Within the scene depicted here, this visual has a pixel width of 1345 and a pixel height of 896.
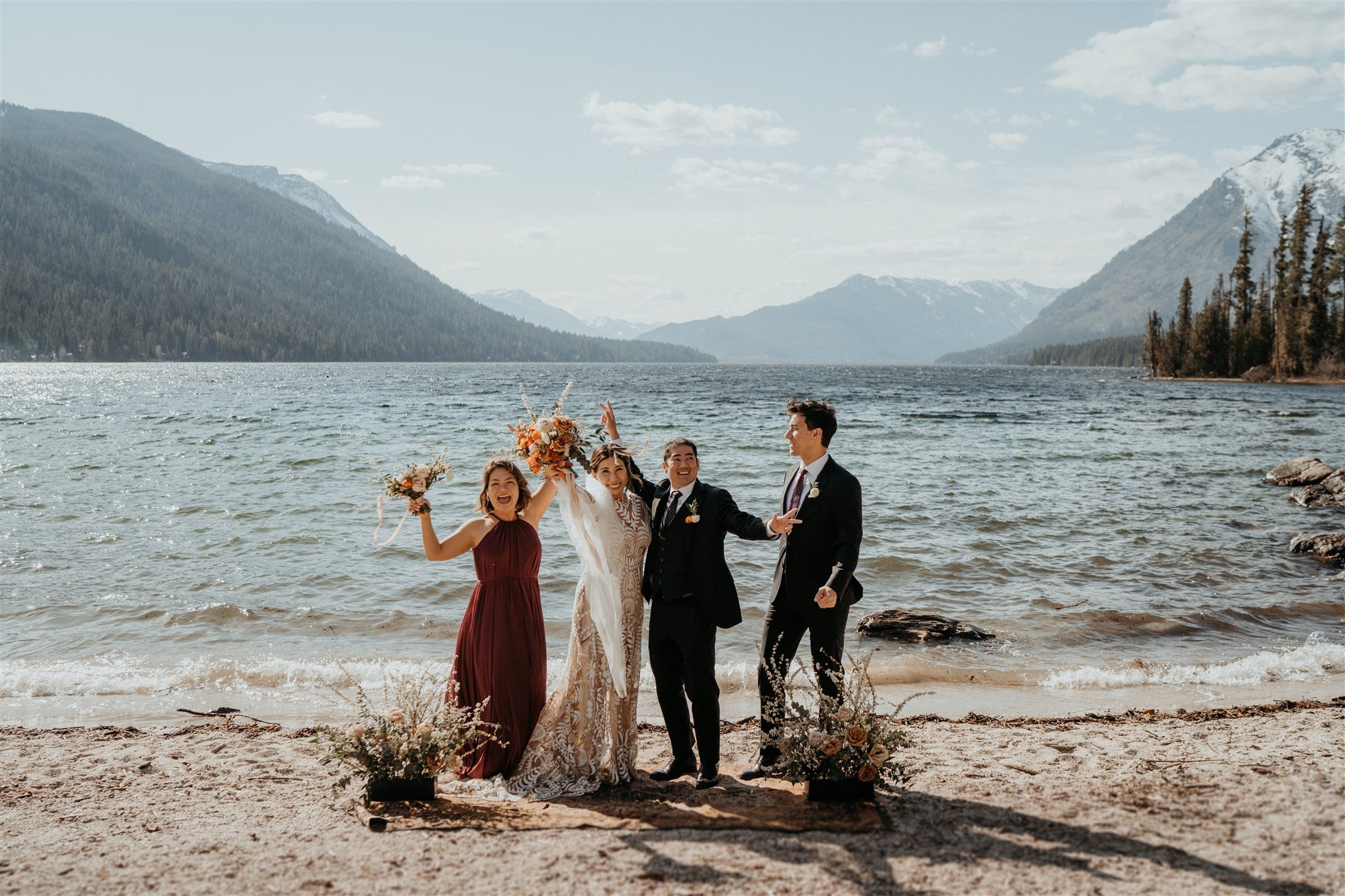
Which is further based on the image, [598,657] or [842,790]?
[598,657]

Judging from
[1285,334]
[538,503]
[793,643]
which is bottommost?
[793,643]

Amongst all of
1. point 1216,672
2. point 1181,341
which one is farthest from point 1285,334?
point 1216,672

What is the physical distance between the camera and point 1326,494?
22312mm

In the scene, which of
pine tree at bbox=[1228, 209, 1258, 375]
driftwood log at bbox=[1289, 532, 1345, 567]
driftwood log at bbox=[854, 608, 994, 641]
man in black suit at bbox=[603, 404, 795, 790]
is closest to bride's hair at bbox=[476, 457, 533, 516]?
man in black suit at bbox=[603, 404, 795, 790]

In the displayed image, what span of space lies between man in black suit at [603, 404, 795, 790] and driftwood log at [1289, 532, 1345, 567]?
14809 mm

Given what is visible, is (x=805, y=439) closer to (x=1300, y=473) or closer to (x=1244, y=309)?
(x=1300, y=473)

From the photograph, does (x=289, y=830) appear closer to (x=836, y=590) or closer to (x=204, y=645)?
(x=836, y=590)

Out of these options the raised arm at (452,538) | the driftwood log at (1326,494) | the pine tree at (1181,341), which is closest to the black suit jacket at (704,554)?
the raised arm at (452,538)

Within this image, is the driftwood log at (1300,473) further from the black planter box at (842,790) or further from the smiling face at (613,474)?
the smiling face at (613,474)

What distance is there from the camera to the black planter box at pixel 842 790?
5.39m

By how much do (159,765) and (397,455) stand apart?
25.8 m

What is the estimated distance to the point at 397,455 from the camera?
3150cm

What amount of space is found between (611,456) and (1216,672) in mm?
7821

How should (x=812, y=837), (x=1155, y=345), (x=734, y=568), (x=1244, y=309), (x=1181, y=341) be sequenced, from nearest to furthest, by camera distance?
(x=812, y=837), (x=734, y=568), (x=1244, y=309), (x=1181, y=341), (x=1155, y=345)
